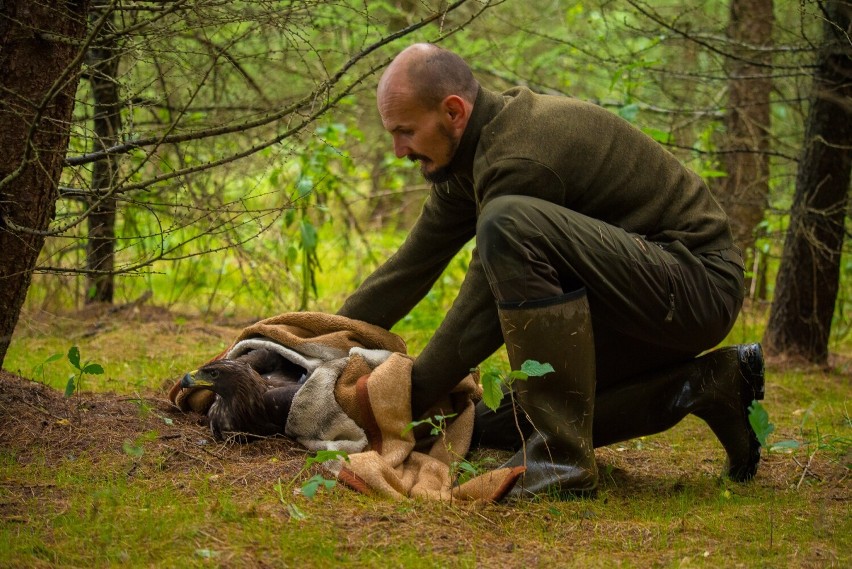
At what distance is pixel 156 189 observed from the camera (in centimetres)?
618

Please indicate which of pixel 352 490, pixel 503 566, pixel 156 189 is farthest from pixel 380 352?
pixel 156 189

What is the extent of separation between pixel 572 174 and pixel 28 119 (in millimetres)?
1893

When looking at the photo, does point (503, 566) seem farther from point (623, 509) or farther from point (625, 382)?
point (625, 382)

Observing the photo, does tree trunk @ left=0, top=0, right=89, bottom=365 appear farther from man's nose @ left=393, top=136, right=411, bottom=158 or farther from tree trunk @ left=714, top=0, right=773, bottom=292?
tree trunk @ left=714, top=0, right=773, bottom=292

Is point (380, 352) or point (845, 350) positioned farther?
point (845, 350)

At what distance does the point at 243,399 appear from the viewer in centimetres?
354

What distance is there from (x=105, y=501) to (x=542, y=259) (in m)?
1.53

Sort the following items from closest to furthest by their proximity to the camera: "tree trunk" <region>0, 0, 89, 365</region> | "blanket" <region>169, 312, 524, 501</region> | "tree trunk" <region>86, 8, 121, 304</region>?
"blanket" <region>169, 312, 524, 501</region>
"tree trunk" <region>0, 0, 89, 365</region>
"tree trunk" <region>86, 8, 121, 304</region>

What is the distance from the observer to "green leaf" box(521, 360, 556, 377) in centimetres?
286

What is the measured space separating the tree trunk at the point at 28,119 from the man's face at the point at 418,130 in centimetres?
107

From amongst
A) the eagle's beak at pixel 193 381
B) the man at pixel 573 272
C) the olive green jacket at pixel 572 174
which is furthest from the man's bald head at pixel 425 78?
the eagle's beak at pixel 193 381

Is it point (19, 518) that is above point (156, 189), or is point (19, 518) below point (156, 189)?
below

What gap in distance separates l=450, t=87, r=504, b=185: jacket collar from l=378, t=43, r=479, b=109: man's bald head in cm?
5

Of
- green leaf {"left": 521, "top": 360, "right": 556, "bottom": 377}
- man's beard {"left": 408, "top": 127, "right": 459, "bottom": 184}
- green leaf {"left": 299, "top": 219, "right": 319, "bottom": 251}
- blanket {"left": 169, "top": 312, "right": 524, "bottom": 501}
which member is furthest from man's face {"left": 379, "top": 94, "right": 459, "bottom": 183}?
green leaf {"left": 299, "top": 219, "right": 319, "bottom": 251}
